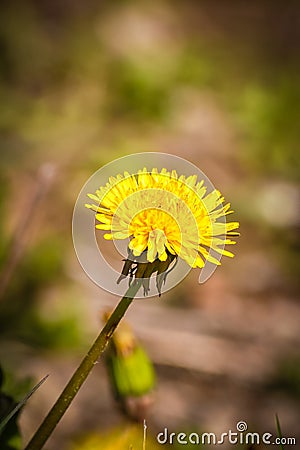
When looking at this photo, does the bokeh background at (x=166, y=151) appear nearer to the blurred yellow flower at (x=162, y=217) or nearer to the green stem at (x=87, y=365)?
the green stem at (x=87, y=365)

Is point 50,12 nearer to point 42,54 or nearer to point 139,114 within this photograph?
point 42,54

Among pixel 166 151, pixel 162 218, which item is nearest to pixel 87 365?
pixel 162 218

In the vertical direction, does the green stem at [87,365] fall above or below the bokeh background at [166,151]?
below

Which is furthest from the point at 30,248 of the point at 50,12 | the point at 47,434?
the point at 50,12

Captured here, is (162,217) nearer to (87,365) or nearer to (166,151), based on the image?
(87,365)

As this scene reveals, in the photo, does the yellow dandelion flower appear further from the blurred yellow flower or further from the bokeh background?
the bokeh background

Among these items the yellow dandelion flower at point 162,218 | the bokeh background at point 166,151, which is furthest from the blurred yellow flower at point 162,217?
the bokeh background at point 166,151

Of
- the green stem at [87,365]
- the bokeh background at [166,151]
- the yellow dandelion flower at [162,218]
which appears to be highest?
the bokeh background at [166,151]
